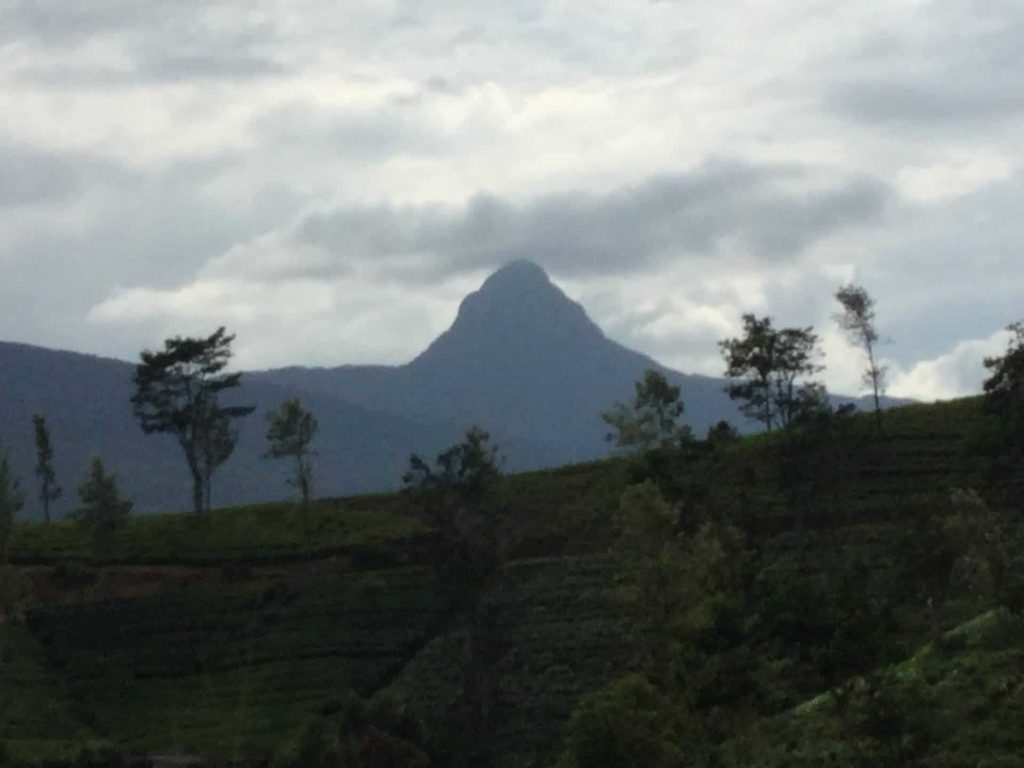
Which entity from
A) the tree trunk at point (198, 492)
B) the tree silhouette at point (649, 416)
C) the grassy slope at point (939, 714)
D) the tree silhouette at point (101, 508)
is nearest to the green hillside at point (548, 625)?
the grassy slope at point (939, 714)

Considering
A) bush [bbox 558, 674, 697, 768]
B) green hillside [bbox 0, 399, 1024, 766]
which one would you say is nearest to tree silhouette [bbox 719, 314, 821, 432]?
green hillside [bbox 0, 399, 1024, 766]

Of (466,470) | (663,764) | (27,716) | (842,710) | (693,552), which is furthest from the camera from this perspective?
(466,470)

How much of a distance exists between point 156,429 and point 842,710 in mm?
94801

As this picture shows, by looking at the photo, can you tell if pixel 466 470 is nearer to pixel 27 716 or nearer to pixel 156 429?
pixel 27 716

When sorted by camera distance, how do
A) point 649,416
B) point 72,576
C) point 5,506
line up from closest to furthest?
point 5,506, point 72,576, point 649,416

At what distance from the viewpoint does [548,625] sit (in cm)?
7719

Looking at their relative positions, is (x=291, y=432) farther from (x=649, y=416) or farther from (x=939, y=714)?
(x=939, y=714)

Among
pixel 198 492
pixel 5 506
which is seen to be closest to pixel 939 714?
pixel 5 506

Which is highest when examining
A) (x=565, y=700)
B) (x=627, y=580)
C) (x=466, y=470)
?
(x=466, y=470)

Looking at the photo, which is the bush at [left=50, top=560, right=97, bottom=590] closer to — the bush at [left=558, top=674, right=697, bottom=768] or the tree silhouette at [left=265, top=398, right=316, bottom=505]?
the tree silhouette at [left=265, top=398, right=316, bottom=505]

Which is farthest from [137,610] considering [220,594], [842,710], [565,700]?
[842,710]

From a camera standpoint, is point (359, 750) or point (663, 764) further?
point (359, 750)

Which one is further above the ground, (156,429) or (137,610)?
(156,429)

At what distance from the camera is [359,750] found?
54594 millimetres
